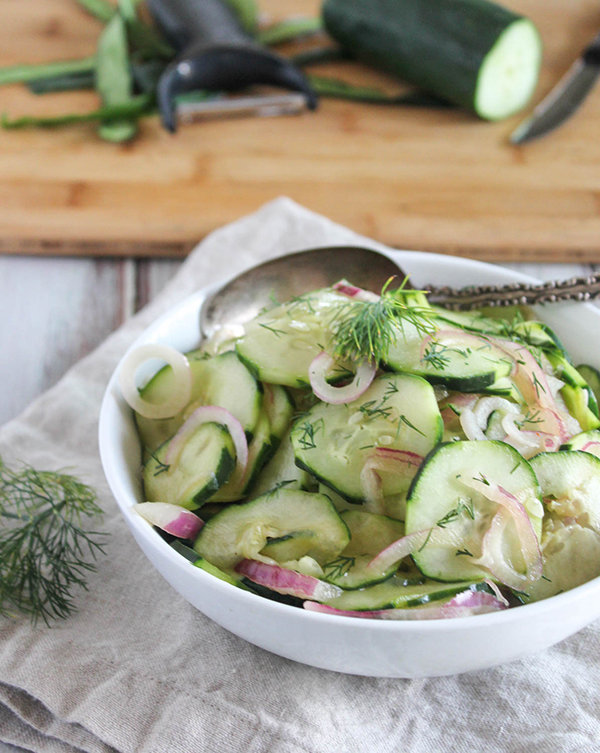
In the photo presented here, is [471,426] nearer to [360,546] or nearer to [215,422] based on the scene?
[360,546]

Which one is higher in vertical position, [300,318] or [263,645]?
[300,318]

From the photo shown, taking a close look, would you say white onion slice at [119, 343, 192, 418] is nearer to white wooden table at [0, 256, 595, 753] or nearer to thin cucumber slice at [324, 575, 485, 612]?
thin cucumber slice at [324, 575, 485, 612]

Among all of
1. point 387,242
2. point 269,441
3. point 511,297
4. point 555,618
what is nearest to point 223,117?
point 387,242

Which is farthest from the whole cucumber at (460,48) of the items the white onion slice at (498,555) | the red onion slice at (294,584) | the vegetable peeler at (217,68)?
the red onion slice at (294,584)

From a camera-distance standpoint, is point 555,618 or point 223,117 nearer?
point 555,618

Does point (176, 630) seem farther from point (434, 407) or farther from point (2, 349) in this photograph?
point (2, 349)

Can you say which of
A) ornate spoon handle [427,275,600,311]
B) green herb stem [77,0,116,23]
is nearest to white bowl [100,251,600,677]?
ornate spoon handle [427,275,600,311]

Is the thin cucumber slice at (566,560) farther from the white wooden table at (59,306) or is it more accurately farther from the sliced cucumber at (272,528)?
the white wooden table at (59,306)
